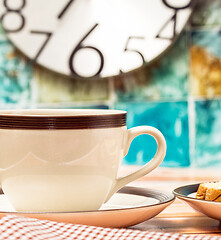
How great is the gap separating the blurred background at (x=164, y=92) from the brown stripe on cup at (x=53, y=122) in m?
1.34

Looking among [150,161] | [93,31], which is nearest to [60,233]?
[150,161]

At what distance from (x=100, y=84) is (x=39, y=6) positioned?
1.15ft

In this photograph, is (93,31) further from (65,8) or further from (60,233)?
(60,233)

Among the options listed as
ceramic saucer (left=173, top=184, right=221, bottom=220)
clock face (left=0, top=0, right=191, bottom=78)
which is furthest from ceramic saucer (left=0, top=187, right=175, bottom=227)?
clock face (left=0, top=0, right=191, bottom=78)

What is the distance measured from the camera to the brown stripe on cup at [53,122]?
0.53m

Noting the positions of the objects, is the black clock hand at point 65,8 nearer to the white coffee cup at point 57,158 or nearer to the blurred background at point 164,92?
the blurred background at point 164,92

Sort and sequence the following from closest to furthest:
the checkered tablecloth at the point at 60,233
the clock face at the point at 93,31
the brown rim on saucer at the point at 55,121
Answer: the checkered tablecloth at the point at 60,233 < the brown rim on saucer at the point at 55,121 < the clock face at the point at 93,31

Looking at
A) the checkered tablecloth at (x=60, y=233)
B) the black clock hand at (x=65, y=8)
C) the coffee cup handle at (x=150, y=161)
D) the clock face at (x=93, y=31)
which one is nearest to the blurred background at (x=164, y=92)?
the clock face at (x=93, y=31)

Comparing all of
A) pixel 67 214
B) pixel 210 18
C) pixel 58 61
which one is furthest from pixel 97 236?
pixel 210 18

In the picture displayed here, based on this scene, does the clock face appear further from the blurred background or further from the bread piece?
the bread piece

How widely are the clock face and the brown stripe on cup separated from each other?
1289 millimetres

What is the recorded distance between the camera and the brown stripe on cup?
0.53 m

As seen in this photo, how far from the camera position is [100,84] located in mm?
1905

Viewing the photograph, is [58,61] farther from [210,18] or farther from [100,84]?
[210,18]
